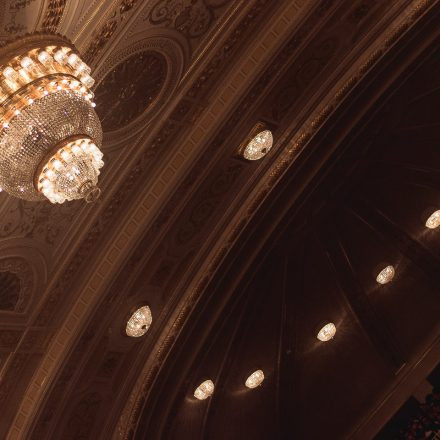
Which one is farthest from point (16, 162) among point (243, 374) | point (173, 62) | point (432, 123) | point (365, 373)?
point (365, 373)

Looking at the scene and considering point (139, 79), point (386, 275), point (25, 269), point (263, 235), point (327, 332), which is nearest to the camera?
point (139, 79)

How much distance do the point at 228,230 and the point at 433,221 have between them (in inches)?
133

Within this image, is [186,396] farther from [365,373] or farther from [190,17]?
[190,17]

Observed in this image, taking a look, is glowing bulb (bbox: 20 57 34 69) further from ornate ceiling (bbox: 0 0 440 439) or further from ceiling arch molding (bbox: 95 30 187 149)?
ceiling arch molding (bbox: 95 30 187 149)

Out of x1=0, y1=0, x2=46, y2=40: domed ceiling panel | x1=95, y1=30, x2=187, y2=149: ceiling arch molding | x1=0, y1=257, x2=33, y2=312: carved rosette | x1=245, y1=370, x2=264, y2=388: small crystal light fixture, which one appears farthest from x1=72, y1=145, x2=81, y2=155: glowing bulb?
x1=245, y1=370, x2=264, y2=388: small crystal light fixture

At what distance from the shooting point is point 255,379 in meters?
8.02

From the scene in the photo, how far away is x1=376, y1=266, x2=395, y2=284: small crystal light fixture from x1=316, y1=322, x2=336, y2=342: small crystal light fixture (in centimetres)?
94

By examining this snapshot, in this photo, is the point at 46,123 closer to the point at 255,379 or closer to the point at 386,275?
the point at 255,379

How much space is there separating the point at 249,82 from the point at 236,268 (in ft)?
7.07

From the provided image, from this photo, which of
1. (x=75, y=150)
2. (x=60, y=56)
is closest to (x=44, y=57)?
(x=60, y=56)

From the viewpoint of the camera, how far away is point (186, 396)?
6969 millimetres

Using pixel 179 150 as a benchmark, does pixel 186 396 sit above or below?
below

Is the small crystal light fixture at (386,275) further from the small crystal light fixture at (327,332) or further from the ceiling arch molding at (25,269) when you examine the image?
the ceiling arch molding at (25,269)

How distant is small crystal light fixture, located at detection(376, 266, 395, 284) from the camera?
27.0 ft
